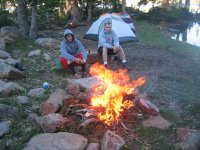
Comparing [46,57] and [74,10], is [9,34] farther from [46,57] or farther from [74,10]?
[74,10]

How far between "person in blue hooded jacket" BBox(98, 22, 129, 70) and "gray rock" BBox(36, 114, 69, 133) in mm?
3784

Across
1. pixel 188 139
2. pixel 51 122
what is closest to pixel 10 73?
pixel 51 122

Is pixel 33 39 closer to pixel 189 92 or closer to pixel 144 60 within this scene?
pixel 144 60

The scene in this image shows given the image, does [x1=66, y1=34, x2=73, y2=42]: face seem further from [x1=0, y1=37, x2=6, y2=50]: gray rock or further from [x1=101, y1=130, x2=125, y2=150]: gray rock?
[x1=101, y1=130, x2=125, y2=150]: gray rock

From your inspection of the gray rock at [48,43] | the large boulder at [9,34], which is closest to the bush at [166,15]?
the large boulder at [9,34]

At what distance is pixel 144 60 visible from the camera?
33.2 ft

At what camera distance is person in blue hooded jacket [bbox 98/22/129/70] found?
29.1 ft

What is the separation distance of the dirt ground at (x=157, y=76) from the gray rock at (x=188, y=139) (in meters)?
0.49

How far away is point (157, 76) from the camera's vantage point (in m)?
8.30

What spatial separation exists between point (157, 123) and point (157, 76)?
310 cm

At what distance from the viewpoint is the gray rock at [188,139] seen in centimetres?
459

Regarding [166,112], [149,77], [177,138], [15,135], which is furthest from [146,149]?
[149,77]

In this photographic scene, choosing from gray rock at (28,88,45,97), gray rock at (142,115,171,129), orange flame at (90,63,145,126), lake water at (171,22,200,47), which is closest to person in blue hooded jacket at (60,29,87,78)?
gray rock at (28,88,45,97)

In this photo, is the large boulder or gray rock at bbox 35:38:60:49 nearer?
gray rock at bbox 35:38:60:49
